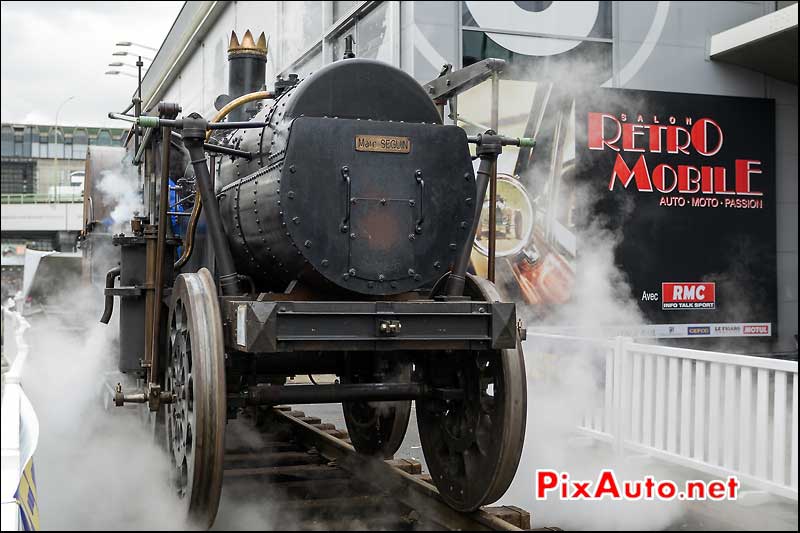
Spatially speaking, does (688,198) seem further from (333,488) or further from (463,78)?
(333,488)

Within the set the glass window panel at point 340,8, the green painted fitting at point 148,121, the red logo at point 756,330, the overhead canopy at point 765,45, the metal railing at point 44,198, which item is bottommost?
the red logo at point 756,330

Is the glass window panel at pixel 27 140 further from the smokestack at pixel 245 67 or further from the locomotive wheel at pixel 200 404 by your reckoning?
the locomotive wheel at pixel 200 404

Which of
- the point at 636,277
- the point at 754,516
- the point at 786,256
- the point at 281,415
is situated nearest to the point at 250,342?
the point at 754,516

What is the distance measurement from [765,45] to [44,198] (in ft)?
25.2

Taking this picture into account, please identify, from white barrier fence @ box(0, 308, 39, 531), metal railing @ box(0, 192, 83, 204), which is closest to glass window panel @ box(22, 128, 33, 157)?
metal railing @ box(0, 192, 83, 204)

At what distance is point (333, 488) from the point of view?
14.2 ft

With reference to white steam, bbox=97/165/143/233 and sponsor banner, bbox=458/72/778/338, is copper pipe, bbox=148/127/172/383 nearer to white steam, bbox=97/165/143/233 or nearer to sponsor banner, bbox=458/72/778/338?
white steam, bbox=97/165/143/233

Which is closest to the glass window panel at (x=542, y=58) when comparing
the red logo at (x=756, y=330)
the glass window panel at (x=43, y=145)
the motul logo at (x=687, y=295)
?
the motul logo at (x=687, y=295)

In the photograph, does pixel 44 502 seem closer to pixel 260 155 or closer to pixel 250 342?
pixel 250 342

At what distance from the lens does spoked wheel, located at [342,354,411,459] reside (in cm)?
459

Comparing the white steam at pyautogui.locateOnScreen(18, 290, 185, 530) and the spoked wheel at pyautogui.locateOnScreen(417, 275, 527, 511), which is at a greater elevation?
the spoked wheel at pyautogui.locateOnScreen(417, 275, 527, 511)

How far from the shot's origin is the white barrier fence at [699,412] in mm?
4293

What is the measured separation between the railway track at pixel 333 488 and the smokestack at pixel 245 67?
82.4 inches

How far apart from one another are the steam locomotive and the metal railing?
10.4 feet
